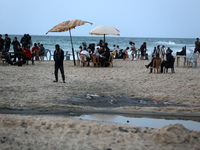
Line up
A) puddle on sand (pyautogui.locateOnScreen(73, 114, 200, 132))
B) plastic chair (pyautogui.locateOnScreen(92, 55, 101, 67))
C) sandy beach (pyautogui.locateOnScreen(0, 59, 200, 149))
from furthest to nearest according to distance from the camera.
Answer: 1. plastic chair (pyautogui.locateOnScreen(92, 55, 101, 67))
2. puddle on sand (pyautogui.locateOnScreen(73, 114, 200, 132))
3. sandy beach (pyautogui.locateOnScreen(0, 59, 200, 149))

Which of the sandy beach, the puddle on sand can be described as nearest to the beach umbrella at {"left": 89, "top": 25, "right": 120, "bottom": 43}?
the sandy beach

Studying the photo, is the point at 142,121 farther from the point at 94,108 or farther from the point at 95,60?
the point at 95,60

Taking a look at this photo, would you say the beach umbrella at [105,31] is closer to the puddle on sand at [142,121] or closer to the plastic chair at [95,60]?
the plastic chair at [95,60]

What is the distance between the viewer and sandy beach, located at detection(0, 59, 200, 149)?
4707mm

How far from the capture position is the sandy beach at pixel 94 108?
471 centimetres

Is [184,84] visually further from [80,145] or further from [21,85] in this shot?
[80,145]

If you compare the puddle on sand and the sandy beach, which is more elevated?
the sandy beach

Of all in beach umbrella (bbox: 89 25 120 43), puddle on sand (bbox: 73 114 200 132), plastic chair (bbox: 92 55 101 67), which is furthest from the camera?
beach umbrella (bbox: 89 25 120 43)

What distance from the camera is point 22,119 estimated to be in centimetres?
579

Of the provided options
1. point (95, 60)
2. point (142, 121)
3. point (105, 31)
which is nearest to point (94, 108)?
point (142, 121)

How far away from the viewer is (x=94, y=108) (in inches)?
282

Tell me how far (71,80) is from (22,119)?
6206 millimetres

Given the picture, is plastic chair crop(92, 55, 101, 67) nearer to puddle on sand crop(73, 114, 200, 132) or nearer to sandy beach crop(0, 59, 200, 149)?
sandy beach crop(0, 59, 200, 149)

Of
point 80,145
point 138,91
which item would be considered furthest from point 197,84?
point 80,145
